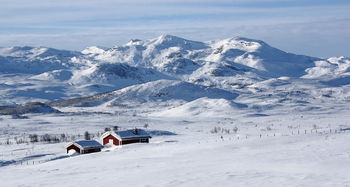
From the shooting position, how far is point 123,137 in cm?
5972

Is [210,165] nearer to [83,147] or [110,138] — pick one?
[83,147]

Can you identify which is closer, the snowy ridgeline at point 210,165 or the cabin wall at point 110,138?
the snowy ridgeline at point 210,165

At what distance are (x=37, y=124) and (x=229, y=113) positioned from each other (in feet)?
170

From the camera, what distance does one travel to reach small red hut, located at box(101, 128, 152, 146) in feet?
196

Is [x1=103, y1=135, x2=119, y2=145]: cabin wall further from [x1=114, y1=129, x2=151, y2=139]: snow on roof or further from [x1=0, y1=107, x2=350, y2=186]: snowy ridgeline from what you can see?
[x1=0, y1=107, x2=350, y2=186]: snowy ridgeline

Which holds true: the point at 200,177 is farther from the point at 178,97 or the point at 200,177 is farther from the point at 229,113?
the point at 178,97

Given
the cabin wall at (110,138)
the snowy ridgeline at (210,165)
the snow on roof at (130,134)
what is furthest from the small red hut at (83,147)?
the cabin wall at (110,138)

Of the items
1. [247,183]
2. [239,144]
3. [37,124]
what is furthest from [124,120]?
[247,183]

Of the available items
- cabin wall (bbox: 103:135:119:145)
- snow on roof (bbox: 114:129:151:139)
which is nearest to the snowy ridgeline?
cabin wall (bbox: 103:135:119:145)

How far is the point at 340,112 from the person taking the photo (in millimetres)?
131000

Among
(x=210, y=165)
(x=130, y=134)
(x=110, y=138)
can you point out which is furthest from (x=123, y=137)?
(x=210, y=165)

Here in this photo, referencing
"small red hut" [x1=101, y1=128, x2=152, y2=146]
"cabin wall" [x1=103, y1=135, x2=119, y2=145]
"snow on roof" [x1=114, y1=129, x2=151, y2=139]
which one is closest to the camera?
"small red hut" [x1=101, y1=128, x2=152, y2=146]

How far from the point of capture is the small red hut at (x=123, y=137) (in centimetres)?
5981

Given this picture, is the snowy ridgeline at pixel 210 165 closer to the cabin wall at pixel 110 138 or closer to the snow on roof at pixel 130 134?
the cabin wall at pixel 110 138
